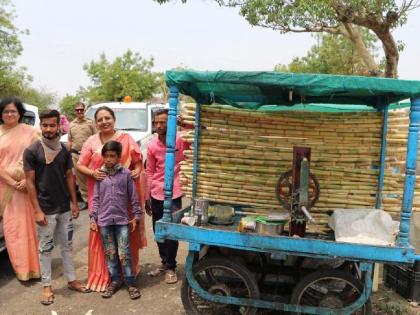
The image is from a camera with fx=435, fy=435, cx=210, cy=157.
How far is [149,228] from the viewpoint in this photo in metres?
6.52

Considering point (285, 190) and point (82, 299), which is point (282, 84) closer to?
point (285, 190)

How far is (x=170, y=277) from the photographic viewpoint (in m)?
4.36

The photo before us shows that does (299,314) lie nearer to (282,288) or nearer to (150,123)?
(282,288)

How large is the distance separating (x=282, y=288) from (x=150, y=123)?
5.63 meters

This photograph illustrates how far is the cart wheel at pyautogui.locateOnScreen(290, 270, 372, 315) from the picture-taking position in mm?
3197

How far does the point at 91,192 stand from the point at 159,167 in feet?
2.32

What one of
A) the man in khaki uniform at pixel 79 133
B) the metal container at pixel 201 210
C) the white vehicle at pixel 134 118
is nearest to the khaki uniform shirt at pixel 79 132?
the man in khaki uniform at pixel 79 133

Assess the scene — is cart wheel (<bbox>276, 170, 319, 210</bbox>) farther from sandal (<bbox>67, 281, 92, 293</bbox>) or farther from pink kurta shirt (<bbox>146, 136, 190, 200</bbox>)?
sandal (<bbox>67, 281, 92, 293</bbox>)

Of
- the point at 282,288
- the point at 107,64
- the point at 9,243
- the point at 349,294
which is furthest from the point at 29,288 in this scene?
the point at 107,64

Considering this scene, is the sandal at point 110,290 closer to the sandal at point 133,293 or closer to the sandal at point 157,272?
the sandal at point 133,293

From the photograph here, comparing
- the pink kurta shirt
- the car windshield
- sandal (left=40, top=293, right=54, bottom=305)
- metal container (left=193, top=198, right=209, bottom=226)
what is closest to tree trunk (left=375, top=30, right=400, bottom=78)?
the car windshield

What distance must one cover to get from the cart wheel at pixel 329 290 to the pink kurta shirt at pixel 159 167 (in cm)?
158

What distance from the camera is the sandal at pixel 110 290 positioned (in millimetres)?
3984

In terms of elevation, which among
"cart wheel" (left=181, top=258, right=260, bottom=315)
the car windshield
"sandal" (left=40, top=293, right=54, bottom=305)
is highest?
the car windshield
